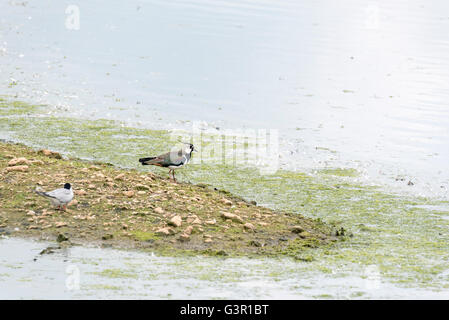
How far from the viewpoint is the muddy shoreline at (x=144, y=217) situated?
1330 centimetres

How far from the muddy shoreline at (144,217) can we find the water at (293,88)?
724mm

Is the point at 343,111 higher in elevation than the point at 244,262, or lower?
higher

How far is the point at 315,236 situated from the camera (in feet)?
47.1

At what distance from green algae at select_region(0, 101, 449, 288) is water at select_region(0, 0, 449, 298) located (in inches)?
2.9

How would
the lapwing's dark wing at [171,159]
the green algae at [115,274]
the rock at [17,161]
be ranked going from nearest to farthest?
the green algae at [115,274]
the rock at [17,161]
the lapwing's dark wing at [171,159]

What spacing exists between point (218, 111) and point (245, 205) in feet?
30.5

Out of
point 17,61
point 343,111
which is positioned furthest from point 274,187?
point 17,61

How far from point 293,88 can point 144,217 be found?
1514cm

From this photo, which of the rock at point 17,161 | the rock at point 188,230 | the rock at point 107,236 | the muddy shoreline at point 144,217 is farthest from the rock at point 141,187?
the rock at point 17,161

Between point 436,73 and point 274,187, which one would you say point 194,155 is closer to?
point 274,187

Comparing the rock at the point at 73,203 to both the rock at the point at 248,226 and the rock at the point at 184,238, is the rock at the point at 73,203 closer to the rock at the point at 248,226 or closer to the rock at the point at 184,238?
the rock at the point at 184,238

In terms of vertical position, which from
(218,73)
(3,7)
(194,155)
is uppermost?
(3,7)

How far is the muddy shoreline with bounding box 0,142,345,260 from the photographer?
43.6 feet

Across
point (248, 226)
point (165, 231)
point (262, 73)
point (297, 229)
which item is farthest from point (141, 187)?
point (262, 73)
